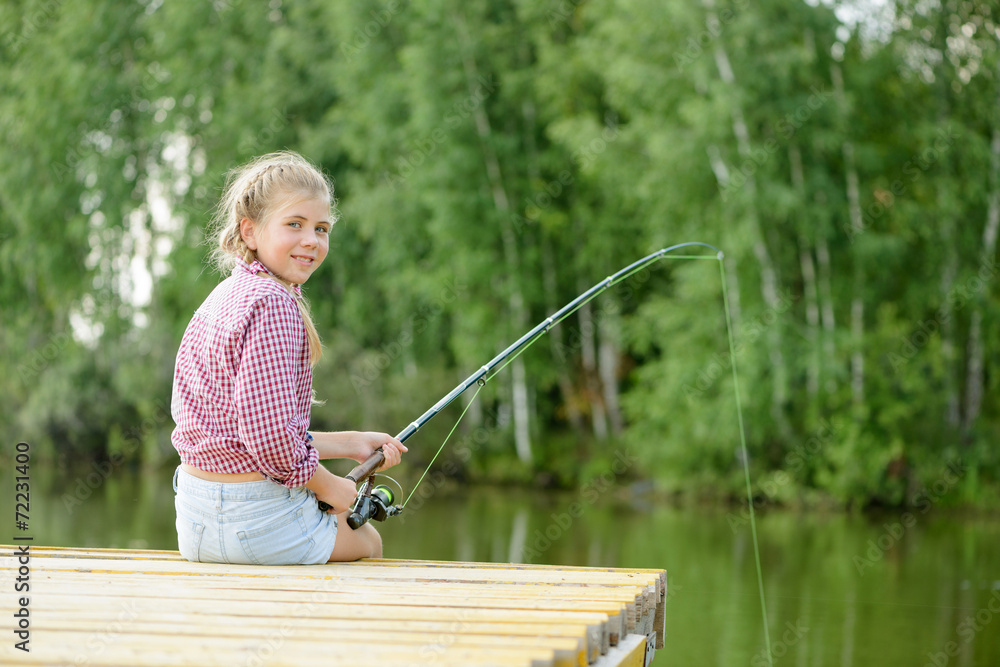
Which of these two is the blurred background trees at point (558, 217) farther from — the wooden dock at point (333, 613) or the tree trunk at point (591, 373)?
the wooden dock at point (333, 613)

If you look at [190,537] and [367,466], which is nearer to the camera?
[190,537]

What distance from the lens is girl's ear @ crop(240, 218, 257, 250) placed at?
8.90ft

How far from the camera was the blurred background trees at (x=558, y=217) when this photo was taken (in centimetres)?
1117

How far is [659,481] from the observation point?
1221cm

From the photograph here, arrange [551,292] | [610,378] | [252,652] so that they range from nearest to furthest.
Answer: [252,652]
[551,292]
[610,378]

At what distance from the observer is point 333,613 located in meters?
2.11

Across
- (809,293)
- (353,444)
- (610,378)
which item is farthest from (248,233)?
(610,378)

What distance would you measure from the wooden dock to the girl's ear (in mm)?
790

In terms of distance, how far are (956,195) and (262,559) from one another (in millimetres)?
9943

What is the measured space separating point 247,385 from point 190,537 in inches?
20.2

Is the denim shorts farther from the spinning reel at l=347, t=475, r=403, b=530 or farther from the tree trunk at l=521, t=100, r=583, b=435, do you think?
the tree trunk at l=521, t=100, r=583, b=435

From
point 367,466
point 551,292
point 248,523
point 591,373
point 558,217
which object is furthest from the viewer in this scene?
point 591,373

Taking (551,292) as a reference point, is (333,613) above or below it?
below

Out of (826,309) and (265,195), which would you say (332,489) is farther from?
(826,309)
